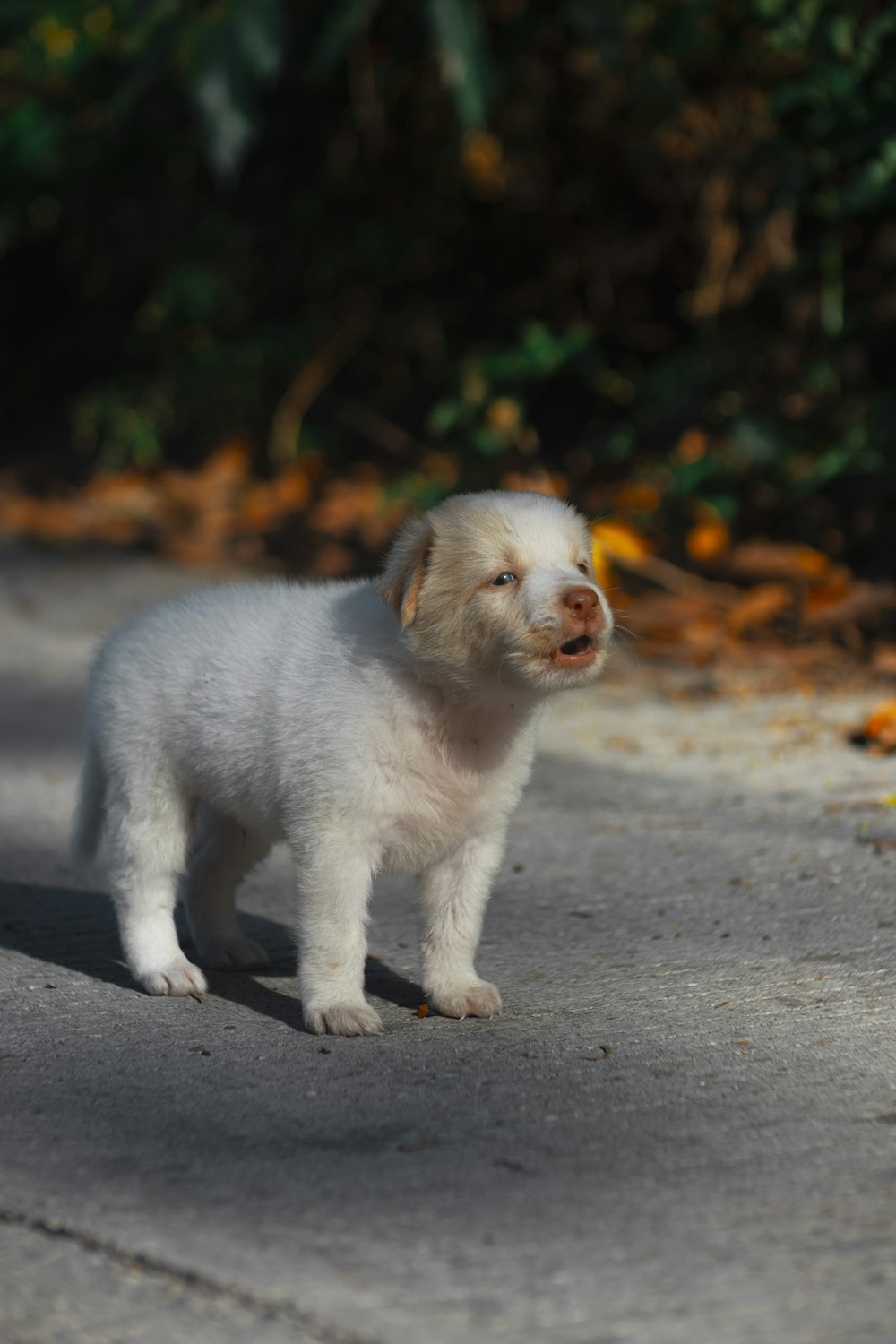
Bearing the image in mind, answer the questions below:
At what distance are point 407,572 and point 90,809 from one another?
1.05m

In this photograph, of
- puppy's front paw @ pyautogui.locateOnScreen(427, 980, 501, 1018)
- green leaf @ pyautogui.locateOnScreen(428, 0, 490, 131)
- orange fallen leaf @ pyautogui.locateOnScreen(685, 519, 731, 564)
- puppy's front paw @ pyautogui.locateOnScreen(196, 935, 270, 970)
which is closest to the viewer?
puppy's front paw @ pyautogui.locateOnScreen(427, 980, 501, 1018)

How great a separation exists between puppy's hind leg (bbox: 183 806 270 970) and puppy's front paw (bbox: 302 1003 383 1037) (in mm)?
578

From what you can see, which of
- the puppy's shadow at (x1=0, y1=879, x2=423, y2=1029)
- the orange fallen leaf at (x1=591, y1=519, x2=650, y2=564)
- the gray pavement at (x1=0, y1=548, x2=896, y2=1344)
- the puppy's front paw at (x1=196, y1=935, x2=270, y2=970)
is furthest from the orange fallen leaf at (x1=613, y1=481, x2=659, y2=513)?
the puppy's front paw at (x1=196, y1=935, x2=270, y2=970)

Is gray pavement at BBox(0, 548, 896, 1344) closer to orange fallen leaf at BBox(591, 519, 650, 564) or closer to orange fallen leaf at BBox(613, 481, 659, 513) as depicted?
orange fallen leaf at BBox(591, 519, 650, 564)

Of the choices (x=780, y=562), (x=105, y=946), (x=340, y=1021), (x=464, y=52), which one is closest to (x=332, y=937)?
(x=340, y=1021)

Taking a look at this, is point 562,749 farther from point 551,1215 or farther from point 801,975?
point 551,1215

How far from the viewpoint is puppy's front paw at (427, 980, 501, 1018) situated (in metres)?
3.18

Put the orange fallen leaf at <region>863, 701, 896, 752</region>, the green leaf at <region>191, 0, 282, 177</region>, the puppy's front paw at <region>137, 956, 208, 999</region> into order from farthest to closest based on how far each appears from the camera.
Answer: the green leaf at <region>191, 0, 282, 177</region> < the orange fallen leaf at <region>863, 701, 896, 752</region> < the puppy's front paw at <region>137, 956, 208, 999</region>

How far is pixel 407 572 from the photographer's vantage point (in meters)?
3.19

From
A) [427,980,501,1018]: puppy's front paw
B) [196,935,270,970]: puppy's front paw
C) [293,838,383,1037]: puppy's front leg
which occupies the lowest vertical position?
[196,935,270,970]: puppy's front paw

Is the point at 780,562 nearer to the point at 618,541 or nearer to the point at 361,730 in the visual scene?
the point at 618,541

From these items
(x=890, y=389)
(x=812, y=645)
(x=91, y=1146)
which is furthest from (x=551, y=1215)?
(x=890, y=389)

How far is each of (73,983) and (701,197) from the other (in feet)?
20.2

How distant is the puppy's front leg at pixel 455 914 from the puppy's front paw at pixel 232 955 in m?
0.51
